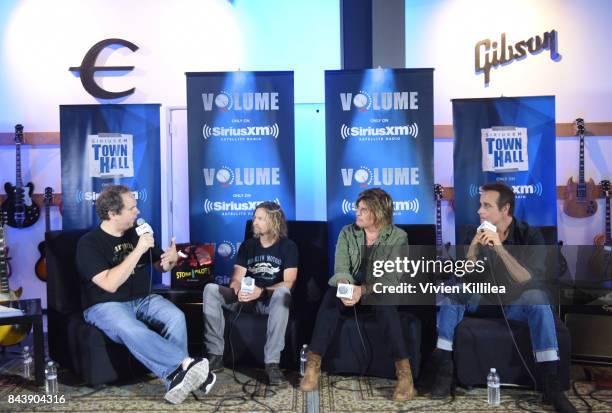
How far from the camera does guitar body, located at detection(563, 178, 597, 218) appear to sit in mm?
5746

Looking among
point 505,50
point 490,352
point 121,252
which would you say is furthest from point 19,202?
point 505,50

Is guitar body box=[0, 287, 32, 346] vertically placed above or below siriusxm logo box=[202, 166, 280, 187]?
below

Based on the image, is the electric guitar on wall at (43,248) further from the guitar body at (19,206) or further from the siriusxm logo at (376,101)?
the siriusxm logo at (376,101)

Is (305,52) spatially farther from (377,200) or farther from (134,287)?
(134,287)

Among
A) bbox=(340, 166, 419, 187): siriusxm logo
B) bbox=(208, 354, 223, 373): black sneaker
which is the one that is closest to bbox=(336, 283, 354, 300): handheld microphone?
bbox=(208, 354, 223, 373): black sneaker

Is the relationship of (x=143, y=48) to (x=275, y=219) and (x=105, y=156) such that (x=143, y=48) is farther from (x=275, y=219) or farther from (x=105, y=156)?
(x=275, y=219)

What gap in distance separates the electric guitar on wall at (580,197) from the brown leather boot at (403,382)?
3.00 m

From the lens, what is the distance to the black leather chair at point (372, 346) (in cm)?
370

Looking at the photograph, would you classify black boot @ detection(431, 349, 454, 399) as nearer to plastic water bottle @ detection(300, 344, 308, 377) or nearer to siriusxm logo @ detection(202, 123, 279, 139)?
plastic water bottle @ detection(300, 344, 308, 377)

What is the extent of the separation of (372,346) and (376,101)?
1.92 meters

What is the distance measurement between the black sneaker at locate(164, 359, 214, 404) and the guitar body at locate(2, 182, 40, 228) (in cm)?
313

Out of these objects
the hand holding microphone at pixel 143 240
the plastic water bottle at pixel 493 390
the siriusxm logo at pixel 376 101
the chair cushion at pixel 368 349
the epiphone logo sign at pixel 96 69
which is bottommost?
the plastic water bottle at pixel 493 390

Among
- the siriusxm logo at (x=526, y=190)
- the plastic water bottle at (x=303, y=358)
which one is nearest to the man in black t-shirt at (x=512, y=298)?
the plastic water bottle at (x=303, y=358)

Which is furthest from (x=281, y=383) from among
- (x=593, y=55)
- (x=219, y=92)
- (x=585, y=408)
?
(x=593, y=55)
